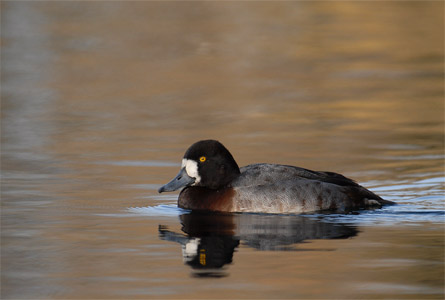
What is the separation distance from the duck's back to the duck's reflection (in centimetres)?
16

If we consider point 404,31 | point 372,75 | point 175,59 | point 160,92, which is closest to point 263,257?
point 160,92

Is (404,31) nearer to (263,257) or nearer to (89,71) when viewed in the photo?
(89,71)

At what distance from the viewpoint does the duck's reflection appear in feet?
23.4

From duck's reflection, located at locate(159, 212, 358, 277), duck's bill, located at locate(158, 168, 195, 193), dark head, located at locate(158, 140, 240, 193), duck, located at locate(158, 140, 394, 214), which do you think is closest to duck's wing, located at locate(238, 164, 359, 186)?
duck, located at locate(158, 140, 394, 214)

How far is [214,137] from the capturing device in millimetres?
12898

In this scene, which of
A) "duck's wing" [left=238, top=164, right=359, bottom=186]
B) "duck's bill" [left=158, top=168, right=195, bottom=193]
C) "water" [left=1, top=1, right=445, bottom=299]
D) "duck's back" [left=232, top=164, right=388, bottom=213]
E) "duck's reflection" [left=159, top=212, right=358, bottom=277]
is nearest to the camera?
"water" [left=1, top=1, right=445, bottom=299]

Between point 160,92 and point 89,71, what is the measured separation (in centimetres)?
281

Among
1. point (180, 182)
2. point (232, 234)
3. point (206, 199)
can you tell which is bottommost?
point (232, 234)

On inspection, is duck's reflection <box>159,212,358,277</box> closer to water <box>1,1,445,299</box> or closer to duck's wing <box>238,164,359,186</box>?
water <box>1,1,445,299</box>

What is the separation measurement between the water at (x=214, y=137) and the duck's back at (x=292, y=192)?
211mm

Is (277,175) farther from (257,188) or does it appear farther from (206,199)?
(206,199)

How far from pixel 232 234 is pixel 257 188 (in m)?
1.15

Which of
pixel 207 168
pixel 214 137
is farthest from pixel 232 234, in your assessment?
pixel 214 137

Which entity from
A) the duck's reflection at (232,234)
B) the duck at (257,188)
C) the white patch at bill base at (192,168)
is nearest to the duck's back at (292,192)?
the duck at (257,188)
